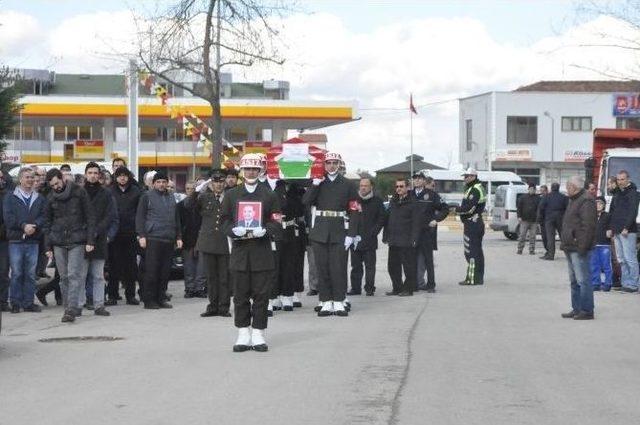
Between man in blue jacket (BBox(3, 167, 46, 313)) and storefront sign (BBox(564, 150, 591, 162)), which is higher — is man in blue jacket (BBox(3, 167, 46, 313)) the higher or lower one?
the lower one

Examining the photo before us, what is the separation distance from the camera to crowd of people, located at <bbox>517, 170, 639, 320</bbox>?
15.8 m

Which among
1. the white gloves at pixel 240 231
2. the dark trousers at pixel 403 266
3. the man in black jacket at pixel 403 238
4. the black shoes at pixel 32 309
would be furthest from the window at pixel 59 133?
the white gloves at pixel 240 231

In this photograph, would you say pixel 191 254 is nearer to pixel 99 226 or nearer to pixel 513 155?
pixel 99 226

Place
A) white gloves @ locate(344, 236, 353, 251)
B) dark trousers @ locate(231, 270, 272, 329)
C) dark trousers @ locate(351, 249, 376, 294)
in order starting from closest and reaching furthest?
dark trousers @ locate(231, 270, 272, 329), white gloves @ locate(344, 236, 353, 251), dark trousers @ locate(351, 249, 376, 294)

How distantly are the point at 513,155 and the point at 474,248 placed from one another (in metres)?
60.6

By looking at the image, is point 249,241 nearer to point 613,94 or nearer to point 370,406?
point 370,406

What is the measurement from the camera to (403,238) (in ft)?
65.5

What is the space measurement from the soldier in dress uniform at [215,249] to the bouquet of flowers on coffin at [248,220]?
9.98 ft

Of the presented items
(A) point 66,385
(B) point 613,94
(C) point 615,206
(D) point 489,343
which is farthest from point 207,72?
(B) point 613,94

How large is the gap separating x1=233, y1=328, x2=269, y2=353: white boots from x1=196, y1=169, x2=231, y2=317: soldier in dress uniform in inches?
142

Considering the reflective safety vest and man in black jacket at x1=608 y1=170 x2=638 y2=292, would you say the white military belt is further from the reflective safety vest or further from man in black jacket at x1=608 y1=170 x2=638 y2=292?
man in black jacket at x1=608 y1=170 x2=638 y2=292

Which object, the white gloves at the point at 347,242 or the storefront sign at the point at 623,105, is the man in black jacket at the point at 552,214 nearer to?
the white gloves at the point at 347,242

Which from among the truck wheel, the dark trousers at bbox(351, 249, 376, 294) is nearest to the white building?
the truck wheel

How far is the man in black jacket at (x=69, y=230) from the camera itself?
15781 mm
